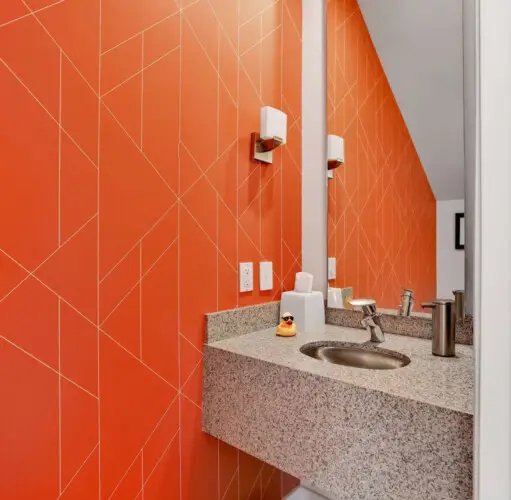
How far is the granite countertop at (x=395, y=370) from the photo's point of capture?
848 mm

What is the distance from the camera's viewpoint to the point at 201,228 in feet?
4.17

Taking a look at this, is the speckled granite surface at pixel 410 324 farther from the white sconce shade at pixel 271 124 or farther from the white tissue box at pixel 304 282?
the white sconce shade at pixel 271 124

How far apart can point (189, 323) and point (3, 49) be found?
887 mm

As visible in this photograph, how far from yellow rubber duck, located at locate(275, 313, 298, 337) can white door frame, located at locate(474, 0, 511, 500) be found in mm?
881

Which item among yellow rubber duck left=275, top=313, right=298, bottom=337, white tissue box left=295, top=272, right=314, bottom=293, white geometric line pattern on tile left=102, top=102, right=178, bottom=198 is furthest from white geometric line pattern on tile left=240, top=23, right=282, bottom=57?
yellow rubber duck left=275, top=313, right=298, bottom=337

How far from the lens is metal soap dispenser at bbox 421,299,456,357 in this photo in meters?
1.14

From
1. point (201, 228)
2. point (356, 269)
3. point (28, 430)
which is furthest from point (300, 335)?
point (28, 430)

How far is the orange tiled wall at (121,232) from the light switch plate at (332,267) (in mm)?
357

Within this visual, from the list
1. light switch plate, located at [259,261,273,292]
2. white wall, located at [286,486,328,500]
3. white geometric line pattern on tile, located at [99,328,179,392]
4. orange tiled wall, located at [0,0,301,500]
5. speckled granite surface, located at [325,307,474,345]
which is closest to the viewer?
orange tiled wall, located at [0,0,301,500]

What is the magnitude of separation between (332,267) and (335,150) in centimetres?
54

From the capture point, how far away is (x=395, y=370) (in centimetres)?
102

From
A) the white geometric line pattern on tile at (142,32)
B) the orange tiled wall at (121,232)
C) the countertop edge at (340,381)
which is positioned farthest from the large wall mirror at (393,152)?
the white geometric line pattern on tile at (142,32)

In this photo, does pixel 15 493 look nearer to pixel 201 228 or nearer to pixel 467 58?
pixel 201 228

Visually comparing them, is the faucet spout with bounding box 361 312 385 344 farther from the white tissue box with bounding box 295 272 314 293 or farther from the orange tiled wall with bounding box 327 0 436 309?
the white tissue box with bounding box 295 272 314 293
